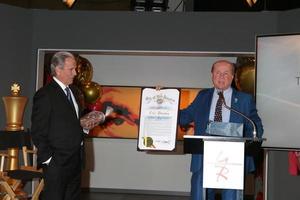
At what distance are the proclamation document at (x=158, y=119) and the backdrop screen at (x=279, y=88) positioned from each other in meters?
1.67

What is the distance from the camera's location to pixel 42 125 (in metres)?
3.66

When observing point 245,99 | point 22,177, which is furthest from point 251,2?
point 22,177

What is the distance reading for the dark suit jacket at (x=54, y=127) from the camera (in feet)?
12.1

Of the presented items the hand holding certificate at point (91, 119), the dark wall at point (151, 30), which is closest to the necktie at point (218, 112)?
the hand holding certificate at point (91, 119)

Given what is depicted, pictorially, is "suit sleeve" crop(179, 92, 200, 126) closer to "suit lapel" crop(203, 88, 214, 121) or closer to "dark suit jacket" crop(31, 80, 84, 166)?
"suit lapel" crop(203, 88, 214, 121)

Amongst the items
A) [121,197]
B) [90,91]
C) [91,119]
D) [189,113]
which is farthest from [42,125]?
[121,197]

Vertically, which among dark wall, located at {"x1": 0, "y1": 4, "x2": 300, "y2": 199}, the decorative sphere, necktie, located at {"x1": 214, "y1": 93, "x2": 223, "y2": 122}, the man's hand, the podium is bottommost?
the podium

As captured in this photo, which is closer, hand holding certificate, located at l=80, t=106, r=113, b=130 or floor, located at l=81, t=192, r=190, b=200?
hand holding certificate, located at l=80, t=106, r=113, b=130

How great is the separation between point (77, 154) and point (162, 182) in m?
4.91

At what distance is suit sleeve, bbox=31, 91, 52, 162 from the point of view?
12.0 feet

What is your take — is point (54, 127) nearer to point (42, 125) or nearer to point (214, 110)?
point (42, 125)

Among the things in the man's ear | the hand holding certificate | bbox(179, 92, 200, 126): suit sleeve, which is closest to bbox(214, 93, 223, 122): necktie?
bbox(179, 92, 200, 126): suit sleeve

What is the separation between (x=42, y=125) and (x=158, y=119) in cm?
94

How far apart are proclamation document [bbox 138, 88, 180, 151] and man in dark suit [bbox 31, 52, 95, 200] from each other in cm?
47
